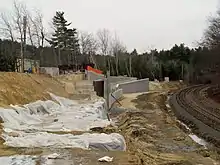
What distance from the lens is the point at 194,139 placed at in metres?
19.2

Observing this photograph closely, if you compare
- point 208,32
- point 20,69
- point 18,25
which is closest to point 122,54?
point 208,32

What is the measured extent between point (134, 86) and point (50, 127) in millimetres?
38163

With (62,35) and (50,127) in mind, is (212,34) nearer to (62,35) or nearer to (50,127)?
(62,35)

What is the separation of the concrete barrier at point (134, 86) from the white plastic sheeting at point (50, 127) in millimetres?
25827

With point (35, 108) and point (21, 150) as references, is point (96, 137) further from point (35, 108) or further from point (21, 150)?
point (35, 108)

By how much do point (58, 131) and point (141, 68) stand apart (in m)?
69.0

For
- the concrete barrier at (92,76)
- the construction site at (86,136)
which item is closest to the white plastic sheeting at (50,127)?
the construction site at (86,136)

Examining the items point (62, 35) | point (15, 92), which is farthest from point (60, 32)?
point (15, 92)

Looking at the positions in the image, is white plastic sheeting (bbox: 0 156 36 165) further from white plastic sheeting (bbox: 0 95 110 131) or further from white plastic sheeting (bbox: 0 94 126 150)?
white plastic sheeting (bbox: 0 95 110 131)

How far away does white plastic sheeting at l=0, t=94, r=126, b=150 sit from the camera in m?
11.7

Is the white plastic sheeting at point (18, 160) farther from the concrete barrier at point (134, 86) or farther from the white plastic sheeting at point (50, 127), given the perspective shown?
the concrete barrier at point (134, 86)

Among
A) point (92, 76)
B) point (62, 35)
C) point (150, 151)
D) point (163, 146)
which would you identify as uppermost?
point (62, 35)

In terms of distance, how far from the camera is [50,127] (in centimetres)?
1552

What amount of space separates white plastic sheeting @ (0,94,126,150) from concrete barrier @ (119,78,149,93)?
1017 inches
